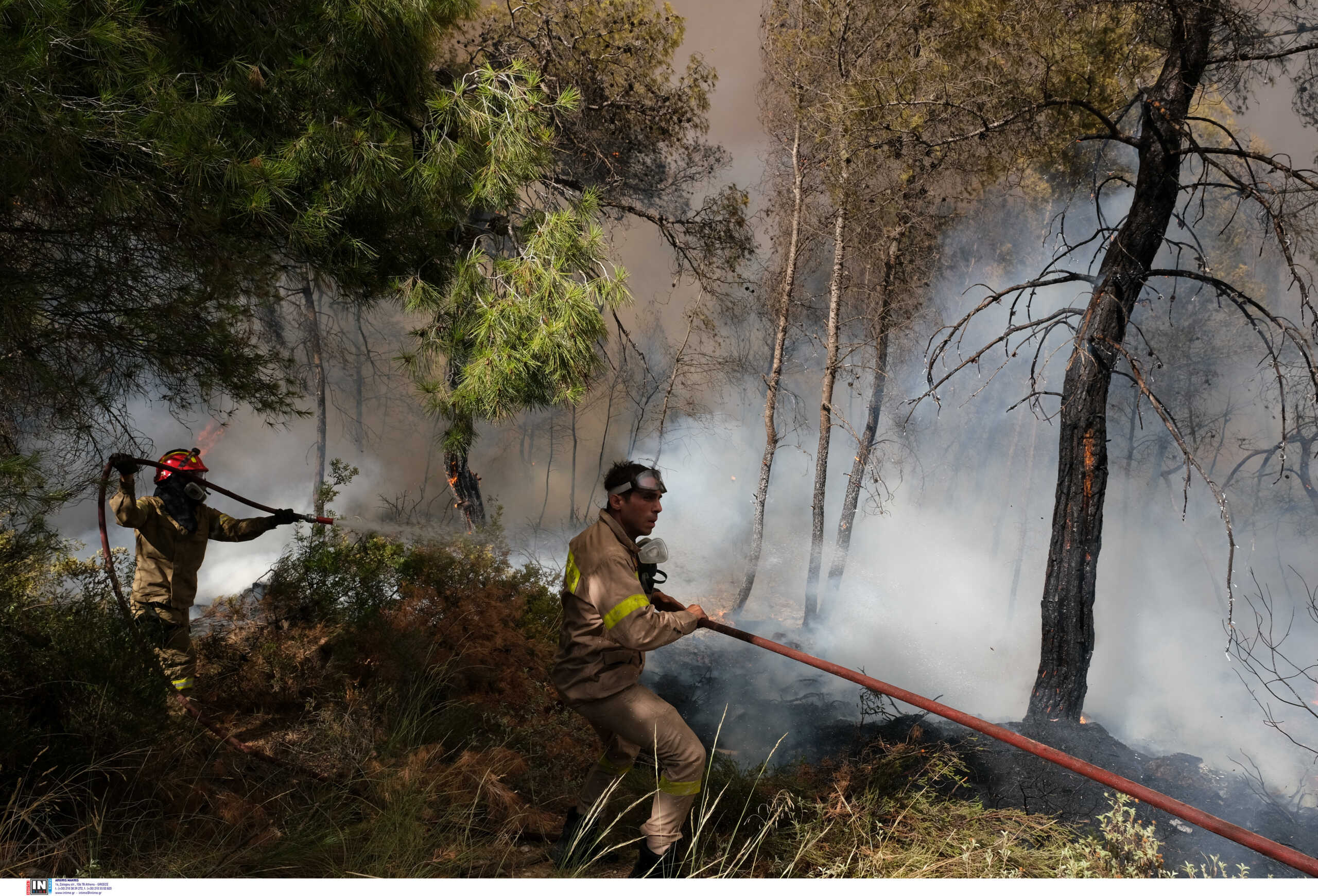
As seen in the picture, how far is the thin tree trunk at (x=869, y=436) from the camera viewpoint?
998 cm

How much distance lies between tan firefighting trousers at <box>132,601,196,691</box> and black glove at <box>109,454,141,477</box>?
79 centimetres

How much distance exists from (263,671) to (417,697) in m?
1.00

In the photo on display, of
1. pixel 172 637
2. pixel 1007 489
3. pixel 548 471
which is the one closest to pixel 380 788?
pixel 172 637

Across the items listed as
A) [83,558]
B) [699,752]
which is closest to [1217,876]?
[699,752]

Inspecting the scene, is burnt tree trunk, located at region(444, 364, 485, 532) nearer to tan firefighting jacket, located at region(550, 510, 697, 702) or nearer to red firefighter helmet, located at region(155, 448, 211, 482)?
red firefighter helmet, located at region(155, 448, 211, 482)

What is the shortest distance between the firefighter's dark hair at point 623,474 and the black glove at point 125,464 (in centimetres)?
269

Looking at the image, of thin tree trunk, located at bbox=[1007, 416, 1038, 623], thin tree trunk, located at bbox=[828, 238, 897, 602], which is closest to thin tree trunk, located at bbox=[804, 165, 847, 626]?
thin tree trunk, located at bbox=[828, 238, 897, 602]

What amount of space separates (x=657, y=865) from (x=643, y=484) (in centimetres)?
139

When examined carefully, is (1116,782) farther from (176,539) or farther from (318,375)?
(318,375)

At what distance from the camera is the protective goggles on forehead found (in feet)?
Result: 9.89

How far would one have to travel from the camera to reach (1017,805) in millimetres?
4180

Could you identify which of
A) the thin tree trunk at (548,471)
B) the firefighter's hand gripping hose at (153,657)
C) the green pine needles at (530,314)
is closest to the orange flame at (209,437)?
the thin tree trunk at (548,471)

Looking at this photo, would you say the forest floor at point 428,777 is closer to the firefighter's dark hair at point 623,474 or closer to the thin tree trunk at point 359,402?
the firefighter's dark hair at point 623,474

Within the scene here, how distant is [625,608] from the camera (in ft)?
9.14
